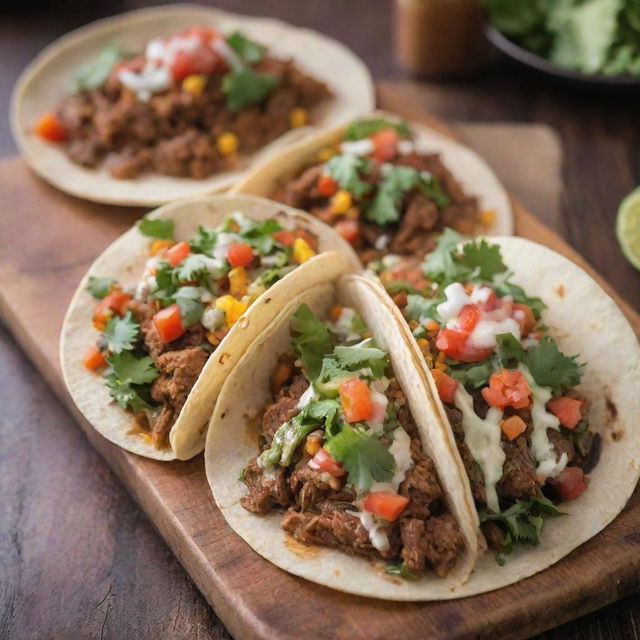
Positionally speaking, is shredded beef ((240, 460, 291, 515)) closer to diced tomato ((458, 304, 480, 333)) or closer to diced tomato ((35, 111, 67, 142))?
diced tomato ((458, 304, 480, 333))

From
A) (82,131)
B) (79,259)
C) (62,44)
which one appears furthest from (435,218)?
(62,44)

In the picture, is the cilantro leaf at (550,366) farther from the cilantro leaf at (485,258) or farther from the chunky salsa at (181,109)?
the chunky salsa at (181,109)

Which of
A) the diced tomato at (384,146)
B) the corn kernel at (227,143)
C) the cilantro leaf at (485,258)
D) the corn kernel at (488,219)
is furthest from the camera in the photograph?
the corn kernel at (227,143)

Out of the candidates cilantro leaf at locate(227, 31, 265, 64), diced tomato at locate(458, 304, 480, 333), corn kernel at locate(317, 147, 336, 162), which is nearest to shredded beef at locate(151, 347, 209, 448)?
diced tomato at locate(458, 304, 480, 333)

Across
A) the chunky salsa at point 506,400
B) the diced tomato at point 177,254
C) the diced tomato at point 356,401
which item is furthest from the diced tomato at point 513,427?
the diced tomato at point 177,254

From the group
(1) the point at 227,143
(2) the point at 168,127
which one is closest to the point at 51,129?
(2) the point at 168,127

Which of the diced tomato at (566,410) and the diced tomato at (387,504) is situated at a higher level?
the diced tomato at (566,410)

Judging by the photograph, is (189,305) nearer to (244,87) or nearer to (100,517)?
(100,517)

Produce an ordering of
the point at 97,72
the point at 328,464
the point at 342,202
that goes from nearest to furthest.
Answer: the point at 328,464, the point at 342,202, the point at 97,72

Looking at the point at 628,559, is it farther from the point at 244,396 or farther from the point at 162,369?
the point at 162,369
